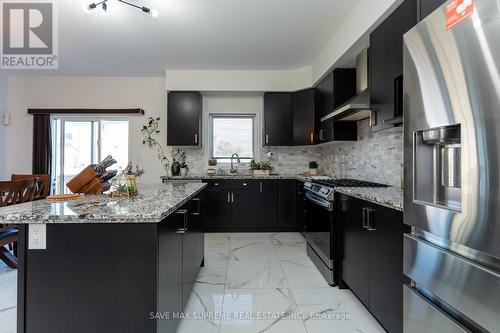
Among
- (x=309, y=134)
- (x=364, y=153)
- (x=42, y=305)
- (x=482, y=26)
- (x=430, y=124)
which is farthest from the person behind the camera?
(x=309, y=134)

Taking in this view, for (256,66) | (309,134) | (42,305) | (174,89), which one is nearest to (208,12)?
(256,66)

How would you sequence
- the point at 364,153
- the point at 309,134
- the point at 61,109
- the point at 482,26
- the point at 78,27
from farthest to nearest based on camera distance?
the point at 61,109 < the point at 309,134 < the point at 364,153 < the point at 78,27 < the point at 482,26

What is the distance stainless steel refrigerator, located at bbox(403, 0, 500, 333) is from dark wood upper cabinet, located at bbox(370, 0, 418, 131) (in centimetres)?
67

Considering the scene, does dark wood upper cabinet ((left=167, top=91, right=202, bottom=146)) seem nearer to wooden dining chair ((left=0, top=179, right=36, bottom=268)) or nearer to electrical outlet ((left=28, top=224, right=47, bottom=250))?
wooden dining chair ((left=0, top=179, right=36, bottom=268))

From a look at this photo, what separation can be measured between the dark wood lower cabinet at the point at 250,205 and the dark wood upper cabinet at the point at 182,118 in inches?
33.2

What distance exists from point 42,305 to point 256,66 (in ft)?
12.4

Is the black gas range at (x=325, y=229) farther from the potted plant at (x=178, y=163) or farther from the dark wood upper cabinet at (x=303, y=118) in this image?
the potted plant at (x=178, y=163)

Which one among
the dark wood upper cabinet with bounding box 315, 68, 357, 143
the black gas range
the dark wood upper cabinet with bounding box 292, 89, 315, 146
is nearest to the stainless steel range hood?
the dark wood upper cabinet with bounding box 315, 68, 357, 143

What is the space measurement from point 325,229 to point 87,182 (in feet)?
6.76

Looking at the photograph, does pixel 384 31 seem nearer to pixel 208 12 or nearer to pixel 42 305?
pixel 208 12

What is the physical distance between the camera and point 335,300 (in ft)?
6.68

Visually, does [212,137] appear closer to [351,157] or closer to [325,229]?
[351,157]

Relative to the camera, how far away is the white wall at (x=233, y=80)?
163 inches

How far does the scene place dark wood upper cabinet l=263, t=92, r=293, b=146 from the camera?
414 centimetres
